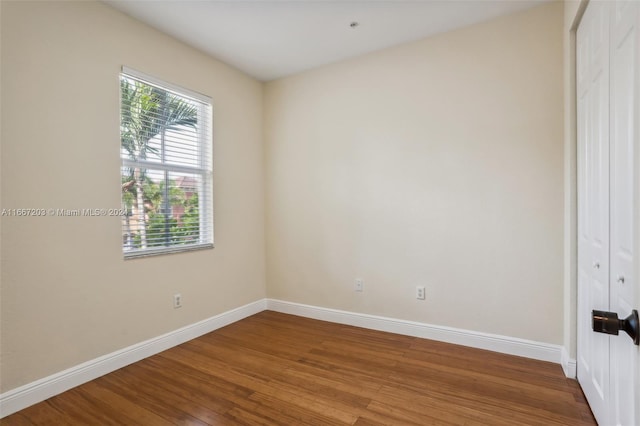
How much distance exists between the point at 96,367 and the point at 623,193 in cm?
325

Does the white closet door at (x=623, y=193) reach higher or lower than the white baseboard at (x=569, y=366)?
higher

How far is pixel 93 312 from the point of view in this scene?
7.43 ft

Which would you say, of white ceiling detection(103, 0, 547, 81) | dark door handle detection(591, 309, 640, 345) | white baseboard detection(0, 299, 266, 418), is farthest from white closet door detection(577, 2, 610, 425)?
white baseboard detection(0, 299, 266, 418)

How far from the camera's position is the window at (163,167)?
8.25ft

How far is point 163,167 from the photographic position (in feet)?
9.09

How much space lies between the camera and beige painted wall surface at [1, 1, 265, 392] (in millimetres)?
1908

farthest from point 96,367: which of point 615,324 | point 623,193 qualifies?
point 623,193

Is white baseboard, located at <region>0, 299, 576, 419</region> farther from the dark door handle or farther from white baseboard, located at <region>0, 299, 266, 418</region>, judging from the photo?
the dark door handle

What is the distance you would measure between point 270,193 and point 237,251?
81cm

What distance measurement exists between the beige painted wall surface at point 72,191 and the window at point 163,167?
0.10 metres

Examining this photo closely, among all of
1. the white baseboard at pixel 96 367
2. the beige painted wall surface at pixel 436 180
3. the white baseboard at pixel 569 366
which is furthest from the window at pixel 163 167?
the white baseboard at pixel 569 366

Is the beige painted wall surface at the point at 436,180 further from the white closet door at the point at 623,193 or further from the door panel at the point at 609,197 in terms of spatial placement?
the white closet door at the point at 623,193

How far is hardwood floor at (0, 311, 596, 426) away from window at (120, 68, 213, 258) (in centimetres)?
98

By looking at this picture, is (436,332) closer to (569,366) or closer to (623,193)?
(569,366)
